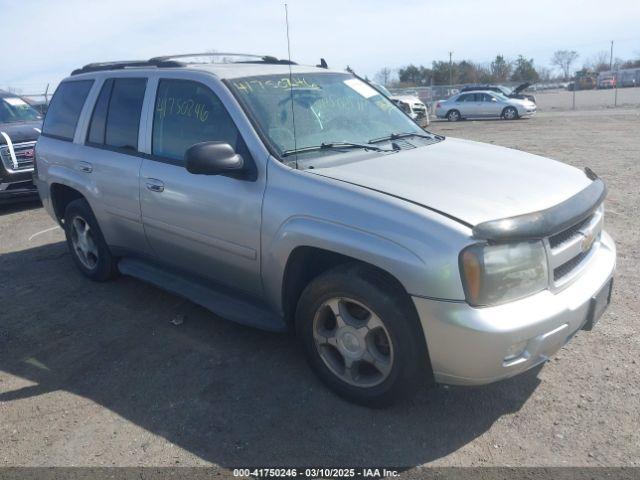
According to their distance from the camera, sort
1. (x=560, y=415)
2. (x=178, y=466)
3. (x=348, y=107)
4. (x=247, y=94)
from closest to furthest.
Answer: (x=178, y=466), (x=560, y=415), (x=247, y=94), (x=348, y=107)

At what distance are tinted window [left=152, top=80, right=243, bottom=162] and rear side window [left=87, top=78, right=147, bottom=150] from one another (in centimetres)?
28

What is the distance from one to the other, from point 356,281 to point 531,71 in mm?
80791

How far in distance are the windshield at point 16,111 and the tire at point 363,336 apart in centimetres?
856

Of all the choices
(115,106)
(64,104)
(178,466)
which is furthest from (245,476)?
(64,104)

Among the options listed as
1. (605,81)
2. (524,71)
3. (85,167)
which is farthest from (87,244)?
(524,71)

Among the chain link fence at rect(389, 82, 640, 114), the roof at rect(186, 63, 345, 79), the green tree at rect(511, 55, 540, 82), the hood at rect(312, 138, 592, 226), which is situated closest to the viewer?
the hood at rect(312, 138, 592, 226)

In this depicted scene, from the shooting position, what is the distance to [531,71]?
7531 centimetres

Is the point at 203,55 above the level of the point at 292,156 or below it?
above

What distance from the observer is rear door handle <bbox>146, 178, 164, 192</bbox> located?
4004mm

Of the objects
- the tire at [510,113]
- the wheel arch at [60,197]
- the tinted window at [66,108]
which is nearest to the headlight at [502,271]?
the tinted window at [66,108]

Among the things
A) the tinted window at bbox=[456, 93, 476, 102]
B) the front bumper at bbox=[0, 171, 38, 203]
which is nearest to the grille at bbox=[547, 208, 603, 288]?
the front bumper at bbox=[0, 171, 38, 203]

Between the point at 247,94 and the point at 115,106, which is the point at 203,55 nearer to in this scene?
the point at 115,106

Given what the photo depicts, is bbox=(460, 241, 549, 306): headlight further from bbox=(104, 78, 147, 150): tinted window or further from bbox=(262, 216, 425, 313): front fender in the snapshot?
bbox=(104, 78, 147, 150): tinted window

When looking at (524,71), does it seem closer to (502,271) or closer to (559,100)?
(559,100)
